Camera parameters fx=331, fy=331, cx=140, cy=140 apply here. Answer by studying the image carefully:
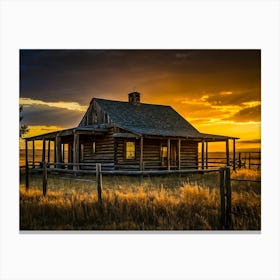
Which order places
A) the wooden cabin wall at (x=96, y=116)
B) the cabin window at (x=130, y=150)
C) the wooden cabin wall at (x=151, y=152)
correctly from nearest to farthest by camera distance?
the cabin window at (x=130, y=150)
the wooden cabin wall at (x=151, y=152)
the wooden cabin wall at (x=96, y=116)

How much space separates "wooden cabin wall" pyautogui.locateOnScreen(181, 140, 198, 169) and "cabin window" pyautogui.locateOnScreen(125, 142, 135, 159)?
304 cm

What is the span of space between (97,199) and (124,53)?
351cm

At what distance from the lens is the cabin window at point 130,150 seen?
15.6 metres

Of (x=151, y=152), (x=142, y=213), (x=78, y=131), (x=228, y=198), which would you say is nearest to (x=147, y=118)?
(x=151, y=152)

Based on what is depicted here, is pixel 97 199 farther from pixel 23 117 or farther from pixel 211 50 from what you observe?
pixel 211 50

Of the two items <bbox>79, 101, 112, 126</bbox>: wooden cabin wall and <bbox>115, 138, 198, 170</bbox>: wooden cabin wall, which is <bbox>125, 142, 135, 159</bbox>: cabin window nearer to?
<bbox>115, 138, 198, 170</bbox>: wooden cabin wall

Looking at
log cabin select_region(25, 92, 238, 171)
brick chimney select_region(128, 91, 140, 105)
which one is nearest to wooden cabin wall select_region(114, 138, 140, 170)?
log cabin select_region(25, 92, 238, 171)

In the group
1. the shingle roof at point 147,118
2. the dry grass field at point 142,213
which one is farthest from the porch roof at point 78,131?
the dry grass field at point 142,213

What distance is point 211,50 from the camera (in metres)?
7.68

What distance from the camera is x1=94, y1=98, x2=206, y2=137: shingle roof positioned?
15.9 metres

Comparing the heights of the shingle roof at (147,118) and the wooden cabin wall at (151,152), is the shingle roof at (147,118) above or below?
above

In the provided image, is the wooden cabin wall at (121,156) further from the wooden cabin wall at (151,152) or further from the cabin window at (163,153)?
the cabin window at (163,153)

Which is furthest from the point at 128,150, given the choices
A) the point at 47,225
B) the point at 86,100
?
the point at 47,225
